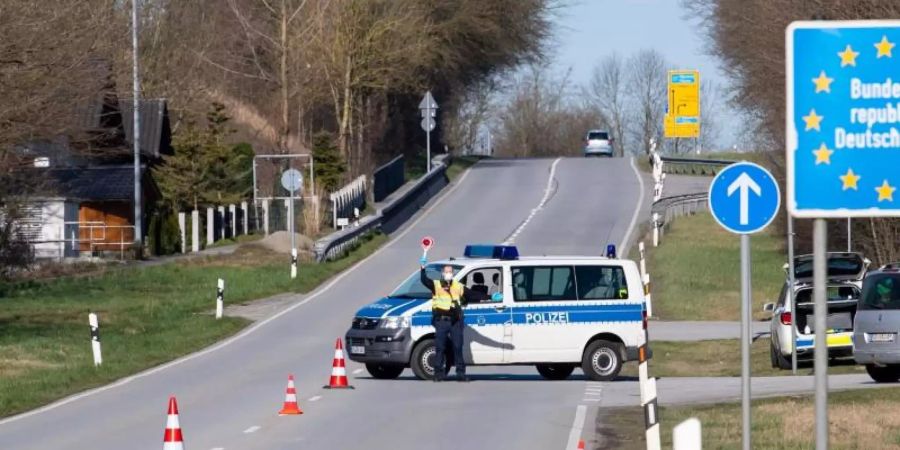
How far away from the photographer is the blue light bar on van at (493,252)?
80.6 feet

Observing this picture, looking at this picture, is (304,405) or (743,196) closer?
(743,196)

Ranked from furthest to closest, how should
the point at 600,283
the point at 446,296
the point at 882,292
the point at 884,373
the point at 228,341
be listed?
the point at 228,341 < the point at 600,283 < the point at 884,373 < the point at 446,296 < the point at 882,292

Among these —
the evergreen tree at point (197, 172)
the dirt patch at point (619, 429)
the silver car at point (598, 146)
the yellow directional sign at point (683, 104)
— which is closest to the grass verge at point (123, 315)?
the dirt patch at point (619, 429)

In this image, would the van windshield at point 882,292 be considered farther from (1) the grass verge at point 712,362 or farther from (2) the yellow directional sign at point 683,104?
(2) the yellow directional sign at point 683,104

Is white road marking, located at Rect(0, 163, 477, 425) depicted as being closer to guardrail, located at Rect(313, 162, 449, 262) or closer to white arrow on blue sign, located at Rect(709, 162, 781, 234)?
guardrail, located at Rect(313, 162, 449, 262)

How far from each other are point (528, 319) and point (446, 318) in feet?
4.72

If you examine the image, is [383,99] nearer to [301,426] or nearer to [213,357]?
[213,357]

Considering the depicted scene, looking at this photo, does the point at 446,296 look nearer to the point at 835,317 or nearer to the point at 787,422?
the point at 835,317

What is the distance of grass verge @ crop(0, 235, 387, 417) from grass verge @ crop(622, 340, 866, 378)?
27.9ft

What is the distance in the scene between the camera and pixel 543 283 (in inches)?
953

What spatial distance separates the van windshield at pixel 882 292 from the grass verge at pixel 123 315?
11087 millimetres

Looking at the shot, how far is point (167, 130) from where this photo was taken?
68125 mm

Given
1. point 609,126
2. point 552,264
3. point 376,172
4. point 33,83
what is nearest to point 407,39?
point 376,172

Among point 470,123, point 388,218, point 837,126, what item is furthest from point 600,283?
point 470,123
